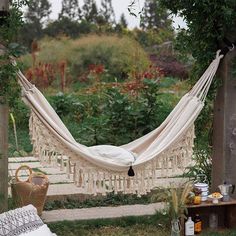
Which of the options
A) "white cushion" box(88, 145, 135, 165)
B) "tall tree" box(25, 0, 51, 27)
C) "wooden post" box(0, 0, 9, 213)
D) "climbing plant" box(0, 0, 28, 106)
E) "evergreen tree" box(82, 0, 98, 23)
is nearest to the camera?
"climbing plant" box(0, 0, 28, 106)

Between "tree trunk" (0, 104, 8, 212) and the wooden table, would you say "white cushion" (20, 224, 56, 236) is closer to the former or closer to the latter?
"tree trunk" (0, 104, 8, 212)

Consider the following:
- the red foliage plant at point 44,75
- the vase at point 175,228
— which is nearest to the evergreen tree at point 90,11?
the red foliage plant at point 44,75

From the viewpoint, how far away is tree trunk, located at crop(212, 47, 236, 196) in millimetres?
4156

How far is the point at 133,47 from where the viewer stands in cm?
1249

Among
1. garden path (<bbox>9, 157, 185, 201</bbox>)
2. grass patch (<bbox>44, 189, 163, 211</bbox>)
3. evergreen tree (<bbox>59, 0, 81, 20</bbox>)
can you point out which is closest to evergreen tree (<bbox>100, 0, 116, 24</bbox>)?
evergreen tree (<bbox>59, 0, 81, 20</bbox>)

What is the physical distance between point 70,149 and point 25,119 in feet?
12.2

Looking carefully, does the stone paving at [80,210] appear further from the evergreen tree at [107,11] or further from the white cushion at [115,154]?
the evergreen tree at [107,11]

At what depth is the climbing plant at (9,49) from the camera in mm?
3645

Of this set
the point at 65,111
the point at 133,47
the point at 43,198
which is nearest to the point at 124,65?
the point at 133,47

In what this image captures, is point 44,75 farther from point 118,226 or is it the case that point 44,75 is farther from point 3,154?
point 3,154

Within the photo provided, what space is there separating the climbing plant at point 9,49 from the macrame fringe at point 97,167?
0.86ft

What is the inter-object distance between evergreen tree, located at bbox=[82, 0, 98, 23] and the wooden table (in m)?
17.6

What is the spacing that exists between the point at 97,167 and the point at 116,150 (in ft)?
0.67

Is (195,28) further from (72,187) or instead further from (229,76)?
(72,187)
